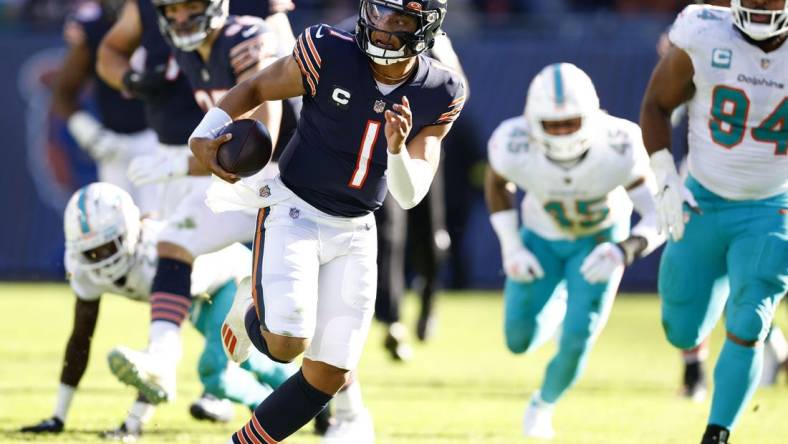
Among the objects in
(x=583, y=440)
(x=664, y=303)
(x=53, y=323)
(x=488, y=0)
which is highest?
(x=664, y=303)

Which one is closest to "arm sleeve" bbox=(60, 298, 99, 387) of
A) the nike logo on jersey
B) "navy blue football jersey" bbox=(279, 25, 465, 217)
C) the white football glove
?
the nike logo on jersey

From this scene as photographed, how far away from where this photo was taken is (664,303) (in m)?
5.14

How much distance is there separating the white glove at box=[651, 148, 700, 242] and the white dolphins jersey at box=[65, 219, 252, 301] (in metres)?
1.64

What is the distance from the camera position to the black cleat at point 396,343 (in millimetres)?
7961

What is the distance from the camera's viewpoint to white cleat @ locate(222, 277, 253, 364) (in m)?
4.67

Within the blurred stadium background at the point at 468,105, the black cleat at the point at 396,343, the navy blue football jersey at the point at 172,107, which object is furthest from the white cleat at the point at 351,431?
the blurred stadium background at the point at 468,105

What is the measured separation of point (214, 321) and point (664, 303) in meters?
1.79

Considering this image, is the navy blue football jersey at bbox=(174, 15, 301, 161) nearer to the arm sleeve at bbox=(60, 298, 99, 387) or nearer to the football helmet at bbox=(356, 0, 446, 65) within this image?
Answer: the arm sleeve at bbox=(60, 298, 99, 387)

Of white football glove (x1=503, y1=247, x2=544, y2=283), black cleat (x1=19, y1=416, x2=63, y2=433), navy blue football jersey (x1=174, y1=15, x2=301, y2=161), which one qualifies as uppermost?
navy blue football jersey (x1=174, y1=15, x2=301, y2=161)

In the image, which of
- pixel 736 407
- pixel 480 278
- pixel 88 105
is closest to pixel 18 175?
pixel 88 105

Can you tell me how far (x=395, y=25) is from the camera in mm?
4414

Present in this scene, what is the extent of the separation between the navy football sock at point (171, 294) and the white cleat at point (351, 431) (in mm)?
715

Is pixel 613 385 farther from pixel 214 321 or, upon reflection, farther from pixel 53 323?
pixel 53 323

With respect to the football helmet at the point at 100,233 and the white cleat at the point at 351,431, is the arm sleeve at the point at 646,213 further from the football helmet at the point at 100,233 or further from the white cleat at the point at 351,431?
the football helmet at the point at 100,233
